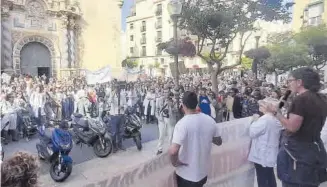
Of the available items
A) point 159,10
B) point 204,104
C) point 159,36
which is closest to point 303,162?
point 204,104

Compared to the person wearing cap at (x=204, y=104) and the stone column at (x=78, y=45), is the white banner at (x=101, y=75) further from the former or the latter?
the stone column at (x=78, y=45)

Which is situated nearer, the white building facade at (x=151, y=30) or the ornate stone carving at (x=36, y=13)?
the white building facade at (x=151, y=30)

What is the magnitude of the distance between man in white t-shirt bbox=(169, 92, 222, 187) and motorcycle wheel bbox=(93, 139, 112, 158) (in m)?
3.86

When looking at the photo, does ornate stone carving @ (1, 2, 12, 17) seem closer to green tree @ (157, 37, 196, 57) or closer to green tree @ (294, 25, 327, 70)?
green tree @ (157, 37, 196, 57)

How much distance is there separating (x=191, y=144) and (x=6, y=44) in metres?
15.3

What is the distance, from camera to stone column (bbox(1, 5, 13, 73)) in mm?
13820

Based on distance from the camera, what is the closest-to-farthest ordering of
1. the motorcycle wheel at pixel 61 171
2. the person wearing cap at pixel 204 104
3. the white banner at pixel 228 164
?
1. the white banner at pixel 228 164
2. the motorcycle wheel at pixel 61 171
3. the person wearing cap at pixel 204 104

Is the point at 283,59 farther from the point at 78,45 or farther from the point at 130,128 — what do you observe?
the point at 78,45

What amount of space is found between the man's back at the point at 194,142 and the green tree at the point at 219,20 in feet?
15.0

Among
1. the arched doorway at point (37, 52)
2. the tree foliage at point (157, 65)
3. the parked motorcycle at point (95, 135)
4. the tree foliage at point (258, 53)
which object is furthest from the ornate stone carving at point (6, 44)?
the tree foliage at point (258, 53)

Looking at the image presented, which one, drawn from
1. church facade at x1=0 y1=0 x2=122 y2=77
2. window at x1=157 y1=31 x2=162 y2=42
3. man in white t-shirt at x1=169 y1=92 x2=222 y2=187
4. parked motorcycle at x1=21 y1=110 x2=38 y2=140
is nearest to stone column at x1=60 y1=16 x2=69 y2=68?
church facade at x1=0 y1=0 x2=122 y2=77

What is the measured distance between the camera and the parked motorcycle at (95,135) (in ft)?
20.4

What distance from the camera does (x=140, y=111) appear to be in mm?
10711

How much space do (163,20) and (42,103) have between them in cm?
393
